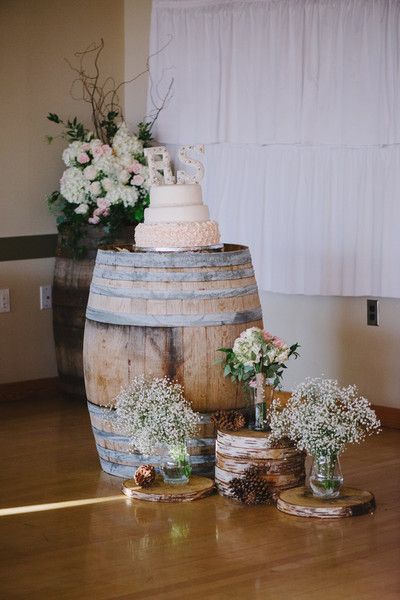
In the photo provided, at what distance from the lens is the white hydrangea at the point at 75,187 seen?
5996 millimetres

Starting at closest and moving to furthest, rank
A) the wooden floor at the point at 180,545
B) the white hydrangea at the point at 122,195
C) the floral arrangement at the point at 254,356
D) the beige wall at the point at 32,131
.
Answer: the wooden floor at the point at 180,545 → the floral arrangement at the point at 254,356 → the white hydrangea at the point at 122,195 → the beige wall at the point at 32,131

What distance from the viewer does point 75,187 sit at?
6.00 meters

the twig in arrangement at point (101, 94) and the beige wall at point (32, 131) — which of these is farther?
the twig in arrangement at point (101, 94)

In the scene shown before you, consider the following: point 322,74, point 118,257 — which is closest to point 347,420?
point 118,257

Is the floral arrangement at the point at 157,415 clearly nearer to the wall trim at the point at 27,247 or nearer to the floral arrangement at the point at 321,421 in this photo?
the floral arrangement at the point at 321,421

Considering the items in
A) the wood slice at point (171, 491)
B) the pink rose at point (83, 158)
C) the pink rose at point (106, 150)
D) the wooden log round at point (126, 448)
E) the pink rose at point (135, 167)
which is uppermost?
the pink rose at point (106, 150)

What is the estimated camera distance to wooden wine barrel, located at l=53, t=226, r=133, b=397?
6.03 meters

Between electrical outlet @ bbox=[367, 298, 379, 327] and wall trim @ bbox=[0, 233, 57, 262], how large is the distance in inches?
72.7

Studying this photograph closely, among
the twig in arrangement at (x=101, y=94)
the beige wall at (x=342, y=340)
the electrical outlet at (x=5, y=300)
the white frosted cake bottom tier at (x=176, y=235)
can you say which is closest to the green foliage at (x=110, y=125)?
the twig in arrangement at (x=101, y=94)

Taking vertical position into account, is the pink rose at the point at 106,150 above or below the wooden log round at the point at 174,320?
above

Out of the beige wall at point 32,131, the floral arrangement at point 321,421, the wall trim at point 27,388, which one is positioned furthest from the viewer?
the wall trim at point 27,388

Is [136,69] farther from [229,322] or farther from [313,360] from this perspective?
[229,322]

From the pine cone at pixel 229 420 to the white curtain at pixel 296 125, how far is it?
1.31 metres

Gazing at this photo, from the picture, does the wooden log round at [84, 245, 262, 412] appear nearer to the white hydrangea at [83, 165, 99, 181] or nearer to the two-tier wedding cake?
the two-tier wedding cake
